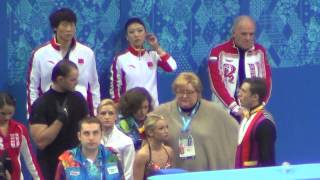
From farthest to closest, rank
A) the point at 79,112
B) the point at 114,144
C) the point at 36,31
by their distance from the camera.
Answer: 1. the point at 36,31
2. the point at 79,112
3. the point at 114,144

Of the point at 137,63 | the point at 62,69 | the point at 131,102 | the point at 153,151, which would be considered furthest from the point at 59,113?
the point at 137,63

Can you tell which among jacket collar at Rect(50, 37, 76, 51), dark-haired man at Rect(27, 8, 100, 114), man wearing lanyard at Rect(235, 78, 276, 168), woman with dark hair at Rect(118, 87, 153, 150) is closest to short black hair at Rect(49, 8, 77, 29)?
dark-haired man at Rect(27, 8, 100, 114)

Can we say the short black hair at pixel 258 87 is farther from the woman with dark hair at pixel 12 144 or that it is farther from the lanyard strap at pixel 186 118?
the woman with dark hair at pixel 12 144

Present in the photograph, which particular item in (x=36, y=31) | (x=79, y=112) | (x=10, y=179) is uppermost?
(x=36, y=31)

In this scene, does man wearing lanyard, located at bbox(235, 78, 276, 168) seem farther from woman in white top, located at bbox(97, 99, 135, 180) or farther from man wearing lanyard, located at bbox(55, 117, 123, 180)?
man wearing lanyard, located at bbox(55, 117, 123, 180)

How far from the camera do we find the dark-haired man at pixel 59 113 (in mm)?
7312

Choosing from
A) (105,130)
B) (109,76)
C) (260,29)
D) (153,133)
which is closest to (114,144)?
(105,130)

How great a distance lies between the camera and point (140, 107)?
7121mm

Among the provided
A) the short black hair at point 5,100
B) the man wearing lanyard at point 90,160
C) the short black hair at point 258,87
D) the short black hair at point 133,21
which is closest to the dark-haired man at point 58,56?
the short black hair at point 133,21

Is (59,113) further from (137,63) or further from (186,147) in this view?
(137,63)

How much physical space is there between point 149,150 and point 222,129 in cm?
70

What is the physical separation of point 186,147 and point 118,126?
0.69m

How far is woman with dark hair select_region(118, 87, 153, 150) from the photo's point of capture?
712 centimetres

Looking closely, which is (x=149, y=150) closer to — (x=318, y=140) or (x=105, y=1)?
(x=105, y=1)
